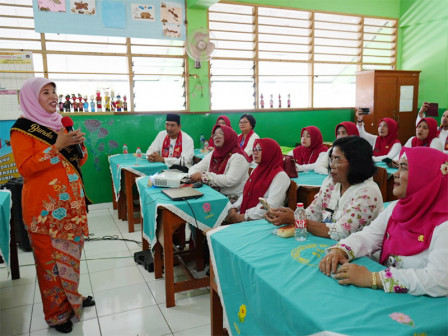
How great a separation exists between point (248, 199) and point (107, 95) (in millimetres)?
3572

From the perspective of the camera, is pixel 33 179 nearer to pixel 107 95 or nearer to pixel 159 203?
pixel 159 203

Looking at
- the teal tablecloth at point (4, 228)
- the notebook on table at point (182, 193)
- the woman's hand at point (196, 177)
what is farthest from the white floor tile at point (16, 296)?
the woman's hand at point (196, 177)

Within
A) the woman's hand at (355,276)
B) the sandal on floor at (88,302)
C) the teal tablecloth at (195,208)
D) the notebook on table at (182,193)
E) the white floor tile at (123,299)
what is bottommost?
the white floor tile at (123,299)

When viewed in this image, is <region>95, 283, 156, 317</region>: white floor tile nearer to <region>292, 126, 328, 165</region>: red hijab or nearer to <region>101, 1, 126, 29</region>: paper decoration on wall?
<region>292, 126, 328, 165</region>: red hijab

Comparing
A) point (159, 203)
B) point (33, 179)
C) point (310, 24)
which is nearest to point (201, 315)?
point (159, 203)

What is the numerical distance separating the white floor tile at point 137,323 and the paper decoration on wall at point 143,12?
448cm

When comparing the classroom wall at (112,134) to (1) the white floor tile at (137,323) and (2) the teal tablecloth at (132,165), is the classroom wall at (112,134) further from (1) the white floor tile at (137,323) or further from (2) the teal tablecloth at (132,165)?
(1) the white floor tile at (137,323)

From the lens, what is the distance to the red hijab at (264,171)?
8.30ft

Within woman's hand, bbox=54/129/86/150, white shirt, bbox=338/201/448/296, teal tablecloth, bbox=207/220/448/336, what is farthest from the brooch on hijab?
woman's hand, bbox=54/129/86/150

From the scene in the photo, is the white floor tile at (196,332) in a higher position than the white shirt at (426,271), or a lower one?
lower

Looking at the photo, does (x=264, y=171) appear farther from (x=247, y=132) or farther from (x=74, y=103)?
(x=74, y=103)

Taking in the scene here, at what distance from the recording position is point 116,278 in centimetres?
285

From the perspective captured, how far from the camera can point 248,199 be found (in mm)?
2613

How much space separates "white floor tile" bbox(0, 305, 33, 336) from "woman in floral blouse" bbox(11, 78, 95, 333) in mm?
199
